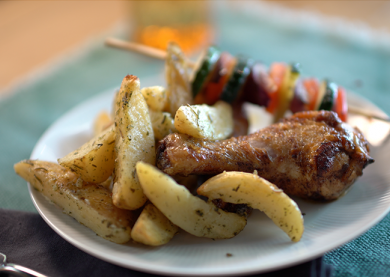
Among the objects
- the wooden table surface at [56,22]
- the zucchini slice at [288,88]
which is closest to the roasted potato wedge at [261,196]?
the zucchini slice at [288,88]

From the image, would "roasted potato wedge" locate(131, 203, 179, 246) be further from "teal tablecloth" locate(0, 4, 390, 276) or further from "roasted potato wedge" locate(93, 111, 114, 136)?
"teal tablecloth" locate(0, 4, 390, 276)

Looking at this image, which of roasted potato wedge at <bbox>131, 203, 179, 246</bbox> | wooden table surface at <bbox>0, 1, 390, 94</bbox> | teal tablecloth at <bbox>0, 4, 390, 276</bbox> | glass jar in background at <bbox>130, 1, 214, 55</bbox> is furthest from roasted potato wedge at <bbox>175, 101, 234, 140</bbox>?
wooden table surface at <bbox>0, 1, 390, 94</bbox>

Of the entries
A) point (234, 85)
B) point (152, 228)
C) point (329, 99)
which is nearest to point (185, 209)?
point (152, 228)

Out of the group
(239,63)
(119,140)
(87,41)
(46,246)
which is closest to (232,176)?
(119,140)

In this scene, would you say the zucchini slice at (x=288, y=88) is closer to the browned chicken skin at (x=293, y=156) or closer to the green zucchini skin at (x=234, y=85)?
the green zucchini skin at (x=234, y=85)

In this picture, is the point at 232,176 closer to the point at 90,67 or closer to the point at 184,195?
the point at 184,195

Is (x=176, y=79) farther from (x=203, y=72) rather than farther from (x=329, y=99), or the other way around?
(x=329, y=99)
